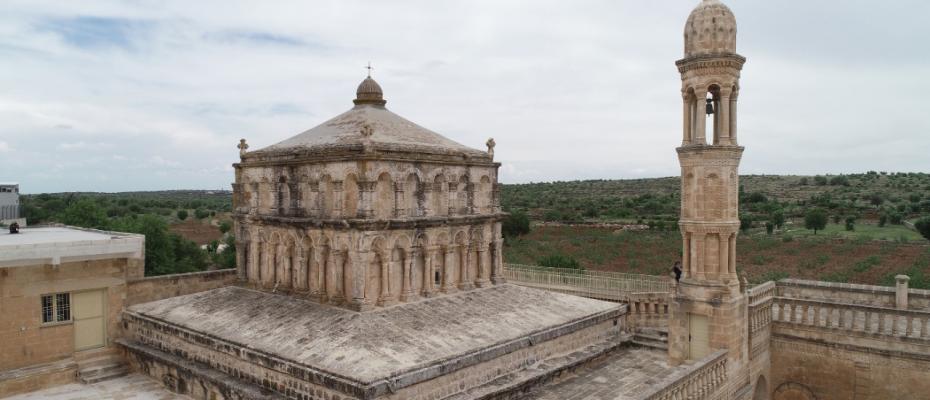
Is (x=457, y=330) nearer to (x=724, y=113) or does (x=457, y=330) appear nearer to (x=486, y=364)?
(x=486, y=364)

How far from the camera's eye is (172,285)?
18297 mm

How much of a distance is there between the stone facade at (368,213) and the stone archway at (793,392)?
25.6ft

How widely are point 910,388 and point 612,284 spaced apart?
1136 cm

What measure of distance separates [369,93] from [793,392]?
13.9m

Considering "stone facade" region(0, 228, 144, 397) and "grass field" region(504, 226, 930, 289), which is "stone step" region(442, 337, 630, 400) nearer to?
"stone facade" region(0, 228, 144, 397)

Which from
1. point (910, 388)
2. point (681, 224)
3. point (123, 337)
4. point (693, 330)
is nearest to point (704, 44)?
point (681, 224)

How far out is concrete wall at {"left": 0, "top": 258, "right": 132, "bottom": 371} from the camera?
14969 mm

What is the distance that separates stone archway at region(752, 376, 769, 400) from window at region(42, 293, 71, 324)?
1780 cm

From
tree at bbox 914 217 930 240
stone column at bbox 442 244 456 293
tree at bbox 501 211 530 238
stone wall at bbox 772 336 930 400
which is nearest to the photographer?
stone wall at bbox 772 336 930 400

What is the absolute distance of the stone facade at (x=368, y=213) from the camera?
13984mm

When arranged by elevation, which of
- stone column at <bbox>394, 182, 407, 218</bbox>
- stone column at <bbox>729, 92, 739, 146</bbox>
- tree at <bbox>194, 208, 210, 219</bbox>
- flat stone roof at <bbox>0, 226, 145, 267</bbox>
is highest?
stone column at <bbox>729, 92, 739, 146</bbox>

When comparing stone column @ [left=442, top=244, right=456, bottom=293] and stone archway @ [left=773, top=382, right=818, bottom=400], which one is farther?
stone column @ [left=442, top=244, right=456, bottom=293]

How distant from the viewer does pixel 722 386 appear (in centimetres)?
1282

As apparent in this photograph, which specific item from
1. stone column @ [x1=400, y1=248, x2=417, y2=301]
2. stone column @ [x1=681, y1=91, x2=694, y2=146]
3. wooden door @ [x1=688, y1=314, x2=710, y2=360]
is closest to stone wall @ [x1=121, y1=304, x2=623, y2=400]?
wooden door @ [x1=688, y1=314, x2=710, y2=360]
